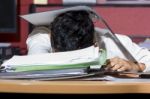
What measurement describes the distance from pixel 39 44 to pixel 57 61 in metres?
0.62

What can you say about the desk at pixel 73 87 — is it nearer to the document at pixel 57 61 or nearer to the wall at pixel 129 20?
the document at pixel 57 61

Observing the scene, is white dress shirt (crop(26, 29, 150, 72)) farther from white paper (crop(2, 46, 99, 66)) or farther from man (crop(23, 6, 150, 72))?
white paper (crop(2, 46, 99, 66))

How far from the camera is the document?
70cm

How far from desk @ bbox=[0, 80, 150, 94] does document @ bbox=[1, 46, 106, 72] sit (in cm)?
10

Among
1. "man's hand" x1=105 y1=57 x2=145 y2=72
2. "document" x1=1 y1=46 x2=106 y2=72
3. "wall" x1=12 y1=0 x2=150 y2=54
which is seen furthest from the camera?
Result: "wall" x1=12 y1=0 x2=150 y2=54

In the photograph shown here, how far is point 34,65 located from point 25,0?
1490 millimetres

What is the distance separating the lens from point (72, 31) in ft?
3.35

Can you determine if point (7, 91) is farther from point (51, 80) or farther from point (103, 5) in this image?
point (103, 5)

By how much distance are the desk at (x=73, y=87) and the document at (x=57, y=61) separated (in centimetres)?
10

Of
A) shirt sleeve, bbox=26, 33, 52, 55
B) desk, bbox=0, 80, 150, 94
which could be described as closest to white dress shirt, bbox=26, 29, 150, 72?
shirt sleeve, bbox=26, 33, 52, 55

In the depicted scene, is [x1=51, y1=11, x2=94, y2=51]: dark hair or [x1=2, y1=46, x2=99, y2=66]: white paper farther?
[x1=51, y1=11, x2=94, y2=51]: dark hair

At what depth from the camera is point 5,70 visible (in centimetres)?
72

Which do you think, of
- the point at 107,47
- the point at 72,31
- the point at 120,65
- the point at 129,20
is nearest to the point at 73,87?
the point at 120,65

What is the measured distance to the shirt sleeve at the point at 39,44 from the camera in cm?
128
